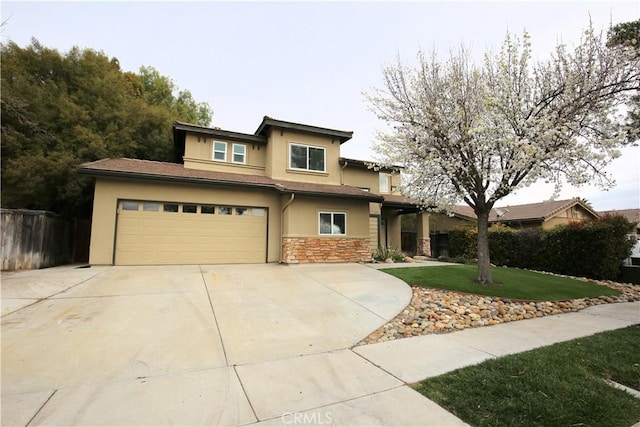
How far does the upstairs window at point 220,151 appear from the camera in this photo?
521 inches

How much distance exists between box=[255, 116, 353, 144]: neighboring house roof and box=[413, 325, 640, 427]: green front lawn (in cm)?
1162

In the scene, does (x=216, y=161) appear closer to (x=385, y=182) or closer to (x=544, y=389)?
(x=385, y=182)

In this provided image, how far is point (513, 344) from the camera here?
4605 mm

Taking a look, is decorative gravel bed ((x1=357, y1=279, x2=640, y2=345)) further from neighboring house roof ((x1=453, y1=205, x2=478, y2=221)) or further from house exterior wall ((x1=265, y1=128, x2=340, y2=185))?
neighboring house roof ((x1=453, y1=205, x2=478, y2=221))

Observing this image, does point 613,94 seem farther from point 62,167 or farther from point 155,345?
point 62,167

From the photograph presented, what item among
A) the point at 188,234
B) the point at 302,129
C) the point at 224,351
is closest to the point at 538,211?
the point at 302,129

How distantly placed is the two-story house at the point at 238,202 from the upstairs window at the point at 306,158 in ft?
0.16

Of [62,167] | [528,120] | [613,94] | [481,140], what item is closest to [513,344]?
[481,140]

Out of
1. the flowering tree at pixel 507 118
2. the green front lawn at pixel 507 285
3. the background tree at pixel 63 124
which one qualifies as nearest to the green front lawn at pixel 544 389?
the green front lawn at pixel 507 285

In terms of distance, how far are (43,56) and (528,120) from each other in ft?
64.3

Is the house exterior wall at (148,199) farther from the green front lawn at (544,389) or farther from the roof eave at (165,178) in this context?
the green front lawn at (544,389)

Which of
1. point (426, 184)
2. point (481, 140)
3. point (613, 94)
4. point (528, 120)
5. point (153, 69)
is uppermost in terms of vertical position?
point (153, 69)

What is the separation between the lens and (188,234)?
10.8m

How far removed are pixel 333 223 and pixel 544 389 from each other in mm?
9663
